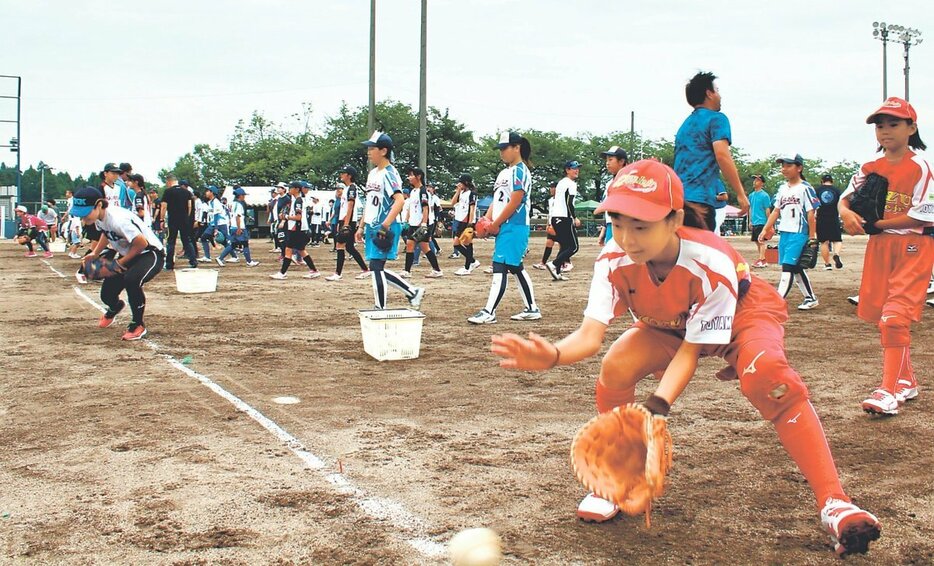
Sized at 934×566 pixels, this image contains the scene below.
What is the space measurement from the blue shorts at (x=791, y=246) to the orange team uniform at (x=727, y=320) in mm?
8017

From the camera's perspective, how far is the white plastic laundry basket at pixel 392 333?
7.23 m

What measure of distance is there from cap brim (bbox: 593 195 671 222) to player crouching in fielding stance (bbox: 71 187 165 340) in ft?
22.2

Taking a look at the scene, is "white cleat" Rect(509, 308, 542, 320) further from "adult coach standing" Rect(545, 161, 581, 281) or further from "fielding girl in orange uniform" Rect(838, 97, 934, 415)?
"adult coach standing" Rect(545, 161, 581, 281)

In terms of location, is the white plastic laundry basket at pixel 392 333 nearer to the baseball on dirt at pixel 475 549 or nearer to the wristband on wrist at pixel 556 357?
the wristband on wrist at pixel 556 357

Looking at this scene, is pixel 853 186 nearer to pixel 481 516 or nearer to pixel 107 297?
pixel 481 516

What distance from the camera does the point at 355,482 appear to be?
3947 mm

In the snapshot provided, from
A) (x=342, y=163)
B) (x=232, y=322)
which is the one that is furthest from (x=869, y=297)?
(x=342, y=163)

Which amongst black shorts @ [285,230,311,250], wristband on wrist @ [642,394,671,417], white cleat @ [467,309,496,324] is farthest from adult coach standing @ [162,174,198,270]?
wristband on wrist @ [642,394,671,417]

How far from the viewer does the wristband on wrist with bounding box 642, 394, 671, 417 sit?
2961 millimetres

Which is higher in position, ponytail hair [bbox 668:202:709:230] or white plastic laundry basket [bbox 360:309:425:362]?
ponytail hair [bbox 668:202:709:230]

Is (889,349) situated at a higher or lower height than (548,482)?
higher

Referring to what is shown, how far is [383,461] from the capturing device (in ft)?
14.1

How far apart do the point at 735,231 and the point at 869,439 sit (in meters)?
60.8


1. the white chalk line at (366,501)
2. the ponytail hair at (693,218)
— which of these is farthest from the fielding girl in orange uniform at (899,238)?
the white chalk line at (366,501)
